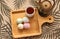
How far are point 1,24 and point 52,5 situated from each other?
34 cm

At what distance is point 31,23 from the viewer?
106 centimetres

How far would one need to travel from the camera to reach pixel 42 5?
3.34 feet

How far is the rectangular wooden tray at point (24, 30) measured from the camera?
1031 millimetres

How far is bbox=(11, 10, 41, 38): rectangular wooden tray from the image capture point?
40.6 inches

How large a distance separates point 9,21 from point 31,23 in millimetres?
142

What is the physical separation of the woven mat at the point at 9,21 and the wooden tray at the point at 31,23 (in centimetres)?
3

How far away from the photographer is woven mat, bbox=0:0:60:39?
3.43 feet

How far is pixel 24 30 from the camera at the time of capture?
1043 mm

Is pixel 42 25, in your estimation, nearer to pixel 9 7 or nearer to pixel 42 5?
pixel 42 5

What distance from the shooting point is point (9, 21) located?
107 centimetres

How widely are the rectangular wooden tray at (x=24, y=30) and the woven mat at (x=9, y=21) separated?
0.03 m

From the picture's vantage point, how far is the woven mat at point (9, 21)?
1.05m

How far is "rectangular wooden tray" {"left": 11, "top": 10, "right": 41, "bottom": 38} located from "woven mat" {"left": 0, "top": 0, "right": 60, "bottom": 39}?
0.03m

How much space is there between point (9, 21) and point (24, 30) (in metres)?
0.11
